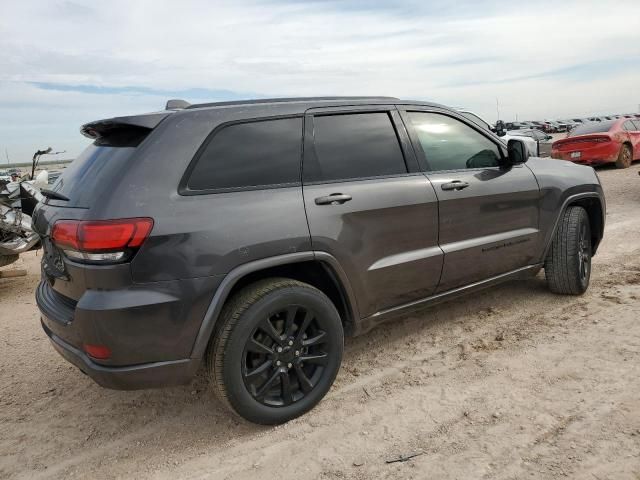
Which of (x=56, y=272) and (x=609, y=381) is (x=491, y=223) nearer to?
(x=609, y=381)

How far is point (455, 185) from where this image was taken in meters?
3.44

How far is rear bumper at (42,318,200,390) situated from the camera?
2416 millimetres

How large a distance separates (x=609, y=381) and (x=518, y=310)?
4.15ft

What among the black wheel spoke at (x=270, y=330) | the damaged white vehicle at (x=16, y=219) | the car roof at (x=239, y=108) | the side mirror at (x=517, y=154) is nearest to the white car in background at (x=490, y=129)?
the side mirror at (x=517, y=154)

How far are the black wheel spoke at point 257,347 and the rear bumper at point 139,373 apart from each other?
273 mm

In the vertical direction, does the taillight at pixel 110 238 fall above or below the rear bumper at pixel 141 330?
above

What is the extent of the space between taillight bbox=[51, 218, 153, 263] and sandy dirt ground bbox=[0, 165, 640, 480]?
112 centimetres

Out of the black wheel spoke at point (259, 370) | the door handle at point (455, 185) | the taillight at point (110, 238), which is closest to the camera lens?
the taillight at point (110, 238)

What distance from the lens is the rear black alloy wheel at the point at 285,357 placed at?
2.68 metres

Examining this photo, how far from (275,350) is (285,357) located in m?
0.08

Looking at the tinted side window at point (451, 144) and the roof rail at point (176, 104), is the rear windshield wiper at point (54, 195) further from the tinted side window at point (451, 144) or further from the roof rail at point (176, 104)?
the tinted side window at point (451, 144)

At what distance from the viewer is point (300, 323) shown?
2828mm

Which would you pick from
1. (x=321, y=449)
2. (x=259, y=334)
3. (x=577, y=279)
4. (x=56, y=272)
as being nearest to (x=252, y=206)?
(x=259, y=334)

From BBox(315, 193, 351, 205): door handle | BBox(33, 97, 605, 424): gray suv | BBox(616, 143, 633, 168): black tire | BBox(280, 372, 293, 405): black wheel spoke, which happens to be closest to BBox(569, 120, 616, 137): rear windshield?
BBox(616, 143, 633, 168): black tire
